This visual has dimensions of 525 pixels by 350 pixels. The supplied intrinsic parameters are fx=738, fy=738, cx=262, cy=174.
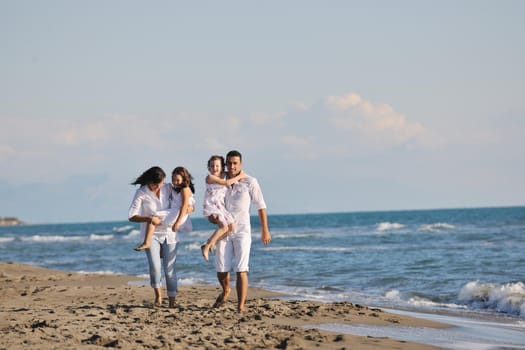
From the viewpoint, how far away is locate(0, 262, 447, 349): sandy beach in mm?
6656

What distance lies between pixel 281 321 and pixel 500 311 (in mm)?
4572

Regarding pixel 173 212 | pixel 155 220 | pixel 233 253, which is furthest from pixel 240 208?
pixel 155 220

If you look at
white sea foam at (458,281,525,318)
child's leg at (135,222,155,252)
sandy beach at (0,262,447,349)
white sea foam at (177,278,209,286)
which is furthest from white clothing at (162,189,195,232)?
white sea foam at (177,278,209,286)

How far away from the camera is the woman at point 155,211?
8695mm

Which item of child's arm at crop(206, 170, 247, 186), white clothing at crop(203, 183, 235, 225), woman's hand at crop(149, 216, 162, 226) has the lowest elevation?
woman's hand at crop(149, 216, 162, 226)

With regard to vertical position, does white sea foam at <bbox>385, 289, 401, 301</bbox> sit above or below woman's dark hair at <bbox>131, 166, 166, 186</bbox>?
below

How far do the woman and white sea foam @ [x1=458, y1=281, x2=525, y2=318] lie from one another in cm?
529

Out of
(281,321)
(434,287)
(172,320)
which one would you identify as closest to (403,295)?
(434,287)

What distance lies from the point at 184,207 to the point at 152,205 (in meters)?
0.39

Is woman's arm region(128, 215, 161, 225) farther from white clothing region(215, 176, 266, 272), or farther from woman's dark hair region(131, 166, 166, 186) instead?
white clothing region(215, 176, 266, 272)

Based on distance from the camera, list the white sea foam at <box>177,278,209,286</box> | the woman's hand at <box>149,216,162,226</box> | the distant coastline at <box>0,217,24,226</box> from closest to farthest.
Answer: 1. the woman's hand at <box>149,216,162,226</box>
2. the white sea foam at <box>177,278,209,286</box>
3. the distant coastline at <box>0,217,24,226</box>

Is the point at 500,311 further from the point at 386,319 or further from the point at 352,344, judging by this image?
the point at 352,344

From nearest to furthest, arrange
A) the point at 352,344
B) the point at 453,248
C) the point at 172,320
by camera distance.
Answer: the point at 352,344 → the point at 172,320 → the point at 453,248

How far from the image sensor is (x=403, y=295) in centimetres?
1260
